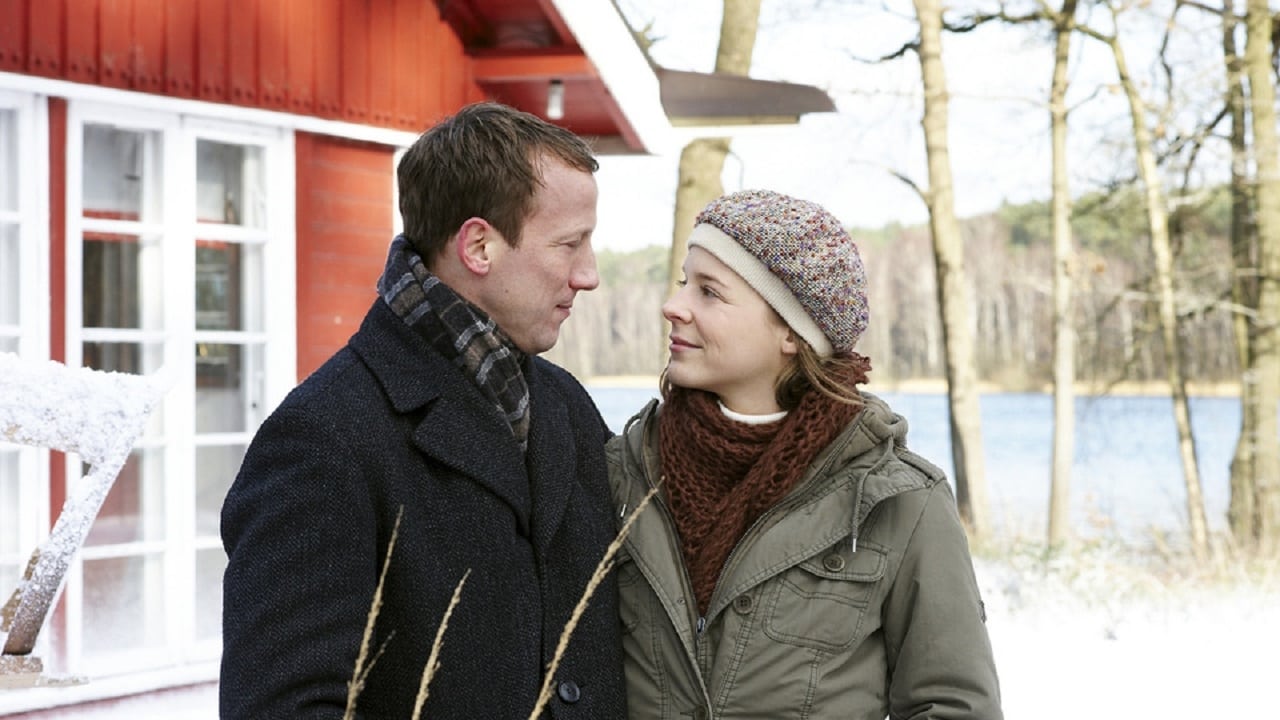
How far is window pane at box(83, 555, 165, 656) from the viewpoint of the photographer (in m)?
5.62

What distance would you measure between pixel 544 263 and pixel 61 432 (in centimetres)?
209

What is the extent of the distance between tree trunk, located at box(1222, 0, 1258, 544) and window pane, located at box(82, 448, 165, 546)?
10.2 metres

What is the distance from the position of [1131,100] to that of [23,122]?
11829 millimetres

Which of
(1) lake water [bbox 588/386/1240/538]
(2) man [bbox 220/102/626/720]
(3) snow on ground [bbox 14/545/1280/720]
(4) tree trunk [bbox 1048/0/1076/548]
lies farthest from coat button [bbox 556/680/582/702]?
(4) tree trunk [bbox 1048/0/1076/548]

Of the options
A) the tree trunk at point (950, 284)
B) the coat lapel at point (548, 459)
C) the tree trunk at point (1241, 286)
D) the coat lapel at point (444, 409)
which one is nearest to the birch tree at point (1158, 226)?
the tree trunk at point (1241, 286)

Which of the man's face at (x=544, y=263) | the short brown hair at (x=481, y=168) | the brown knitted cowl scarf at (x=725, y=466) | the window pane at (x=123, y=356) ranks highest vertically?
the short brown hair at (x=481, y=168)

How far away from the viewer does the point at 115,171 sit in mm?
5566

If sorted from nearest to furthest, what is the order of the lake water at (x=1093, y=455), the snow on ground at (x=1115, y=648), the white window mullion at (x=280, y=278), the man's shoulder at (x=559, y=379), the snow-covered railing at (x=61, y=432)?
the man's shoulder at (x=559, y=379) → the snow-covered railing at (x=61, y=432) → the white window mullion at (x=280, y=278) → the snow on ground at (x=1115, y=648) → the lake water at (x=1093, y=455)

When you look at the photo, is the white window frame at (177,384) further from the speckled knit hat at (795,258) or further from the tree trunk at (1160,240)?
the tree trunk at (1160,240)

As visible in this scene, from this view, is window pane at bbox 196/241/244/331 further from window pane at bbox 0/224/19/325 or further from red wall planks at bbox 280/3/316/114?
window pane at bbox 0/224/19/325

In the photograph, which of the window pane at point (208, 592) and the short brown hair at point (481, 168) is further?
the window pane at point (208, 592)

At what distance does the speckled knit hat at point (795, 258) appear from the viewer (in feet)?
8.10

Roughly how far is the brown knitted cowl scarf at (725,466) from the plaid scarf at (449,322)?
1.15 ft

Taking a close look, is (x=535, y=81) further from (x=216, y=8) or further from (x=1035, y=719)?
(x=1035, y=719)
